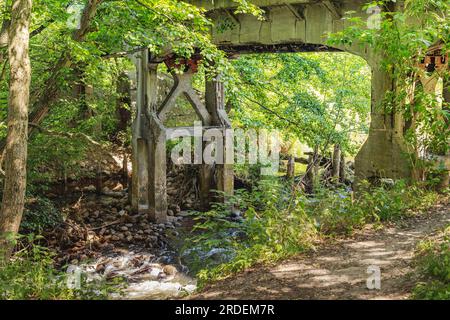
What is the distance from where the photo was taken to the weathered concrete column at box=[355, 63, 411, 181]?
26.0 feet

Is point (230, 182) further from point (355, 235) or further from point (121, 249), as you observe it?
point (355, 235)

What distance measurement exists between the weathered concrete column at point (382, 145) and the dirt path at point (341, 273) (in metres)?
1.82

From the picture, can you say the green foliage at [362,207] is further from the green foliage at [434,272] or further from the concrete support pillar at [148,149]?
the concrete support pillar at [148,149]

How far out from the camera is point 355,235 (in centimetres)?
620

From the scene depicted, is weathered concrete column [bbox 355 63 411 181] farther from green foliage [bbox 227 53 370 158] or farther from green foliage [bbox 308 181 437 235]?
green foliage [bbox 227 53 370 158]

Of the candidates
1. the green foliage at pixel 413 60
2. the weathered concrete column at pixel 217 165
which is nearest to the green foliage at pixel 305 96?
the weathered concrete column at pixel 217 165

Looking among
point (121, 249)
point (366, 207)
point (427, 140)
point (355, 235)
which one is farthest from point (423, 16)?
point (121, 249)

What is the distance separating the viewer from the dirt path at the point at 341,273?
14.1ft

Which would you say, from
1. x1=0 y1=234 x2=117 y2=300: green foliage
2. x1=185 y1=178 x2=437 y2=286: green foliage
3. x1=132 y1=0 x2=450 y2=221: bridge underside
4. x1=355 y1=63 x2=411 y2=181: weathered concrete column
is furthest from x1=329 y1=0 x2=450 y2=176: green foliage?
x1=0 y1=234 x2=117 y2=300: green foliage

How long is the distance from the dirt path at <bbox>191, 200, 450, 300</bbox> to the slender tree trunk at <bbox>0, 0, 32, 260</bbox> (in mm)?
2555

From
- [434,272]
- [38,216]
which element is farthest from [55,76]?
[434,272]

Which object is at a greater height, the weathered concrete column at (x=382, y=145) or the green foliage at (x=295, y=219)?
the weathered concrete column at (x=382, y=145)

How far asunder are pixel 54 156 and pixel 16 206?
6279 millimetres

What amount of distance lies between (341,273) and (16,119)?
4.03 meters
